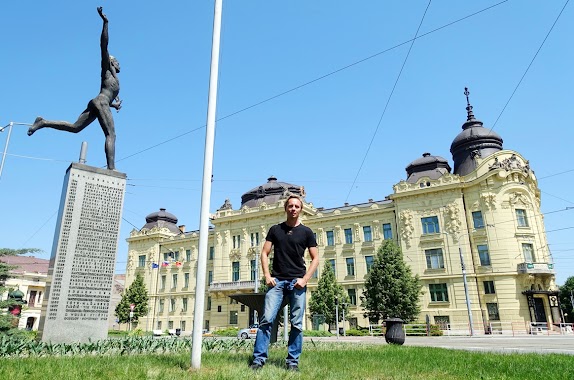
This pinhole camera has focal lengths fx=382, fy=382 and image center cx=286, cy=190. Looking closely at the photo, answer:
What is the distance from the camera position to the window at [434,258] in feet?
122

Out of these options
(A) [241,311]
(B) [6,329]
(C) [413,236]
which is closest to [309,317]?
(A) [241,311]

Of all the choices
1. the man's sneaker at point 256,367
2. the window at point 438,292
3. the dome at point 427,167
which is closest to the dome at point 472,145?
the dome at point 427,167

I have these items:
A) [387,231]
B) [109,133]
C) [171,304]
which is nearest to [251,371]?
[109,133]

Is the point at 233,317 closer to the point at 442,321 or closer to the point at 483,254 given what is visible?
the point at 442,321

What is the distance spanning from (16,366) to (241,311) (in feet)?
143

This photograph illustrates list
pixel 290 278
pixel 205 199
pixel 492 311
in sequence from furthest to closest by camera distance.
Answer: pixel 492 311 < pixel 205 199 < pixel 290 278

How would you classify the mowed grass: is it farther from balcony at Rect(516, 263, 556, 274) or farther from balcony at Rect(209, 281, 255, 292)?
balcony at Rect(209, 281, 255, 292)

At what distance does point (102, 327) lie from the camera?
846cm

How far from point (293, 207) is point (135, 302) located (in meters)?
50.2

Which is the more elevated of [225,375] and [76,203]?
[76,203]

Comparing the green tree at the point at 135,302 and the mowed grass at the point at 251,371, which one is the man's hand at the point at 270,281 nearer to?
the mowed grass at the point at 251,371

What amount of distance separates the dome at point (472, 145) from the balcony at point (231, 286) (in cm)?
2634

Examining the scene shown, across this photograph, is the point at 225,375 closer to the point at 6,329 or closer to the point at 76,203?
the point at 76,203

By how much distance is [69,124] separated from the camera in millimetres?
9703
